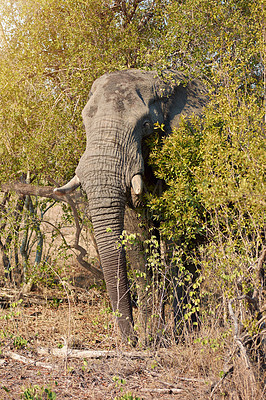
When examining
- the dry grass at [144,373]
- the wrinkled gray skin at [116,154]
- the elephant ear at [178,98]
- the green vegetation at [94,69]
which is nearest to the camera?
the dry grass at [144,373]

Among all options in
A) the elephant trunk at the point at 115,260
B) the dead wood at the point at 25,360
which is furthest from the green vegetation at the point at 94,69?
the dead wood at the point at 25,360

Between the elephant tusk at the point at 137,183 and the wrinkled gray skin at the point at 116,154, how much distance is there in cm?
1

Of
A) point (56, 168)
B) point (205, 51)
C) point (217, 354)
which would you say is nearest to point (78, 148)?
point (56, 168)

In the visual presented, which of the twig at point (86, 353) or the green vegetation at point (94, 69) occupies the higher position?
the green vegetation at point (94, 69)

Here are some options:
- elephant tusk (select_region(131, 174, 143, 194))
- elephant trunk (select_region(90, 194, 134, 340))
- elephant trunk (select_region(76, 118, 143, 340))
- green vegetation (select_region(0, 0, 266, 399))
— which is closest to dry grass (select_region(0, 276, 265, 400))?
elephant trunk (select_region(90, 194, 134, 340))

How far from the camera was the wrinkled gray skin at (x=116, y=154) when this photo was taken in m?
6.15

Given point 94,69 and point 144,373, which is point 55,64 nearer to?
point 94,69

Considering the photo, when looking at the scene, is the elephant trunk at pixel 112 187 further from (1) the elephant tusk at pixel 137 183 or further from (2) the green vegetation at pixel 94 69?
(2) the green vegetation at pixel 94 69

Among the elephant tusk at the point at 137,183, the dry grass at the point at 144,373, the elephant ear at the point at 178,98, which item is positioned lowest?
the dry grass at the point at 144,373

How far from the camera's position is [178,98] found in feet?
24.9

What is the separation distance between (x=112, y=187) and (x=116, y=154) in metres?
0.47

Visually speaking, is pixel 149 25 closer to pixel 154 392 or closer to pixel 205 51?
pixel 205 51

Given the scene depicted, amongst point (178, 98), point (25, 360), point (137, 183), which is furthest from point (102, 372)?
point (178, 98)

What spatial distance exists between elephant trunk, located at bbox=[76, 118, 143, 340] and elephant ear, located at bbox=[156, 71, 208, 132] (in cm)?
100
